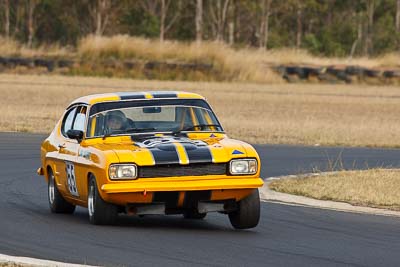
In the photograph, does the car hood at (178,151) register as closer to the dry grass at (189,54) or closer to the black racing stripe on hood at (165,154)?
the black racing stripe on hood at (165,154)

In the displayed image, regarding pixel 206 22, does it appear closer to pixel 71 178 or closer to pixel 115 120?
pixel 115 120

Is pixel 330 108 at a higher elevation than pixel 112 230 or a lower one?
lower

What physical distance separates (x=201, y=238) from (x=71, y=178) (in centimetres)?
190

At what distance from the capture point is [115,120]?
41.9 feet

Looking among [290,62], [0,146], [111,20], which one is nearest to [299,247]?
[0,146]

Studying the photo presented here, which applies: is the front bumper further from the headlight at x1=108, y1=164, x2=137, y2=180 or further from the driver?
the driver

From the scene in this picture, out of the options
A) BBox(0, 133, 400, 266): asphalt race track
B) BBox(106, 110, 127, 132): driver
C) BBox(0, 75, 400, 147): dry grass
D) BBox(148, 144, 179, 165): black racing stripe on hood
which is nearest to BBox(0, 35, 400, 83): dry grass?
BBox(0, 75, 400, 147): dry grass

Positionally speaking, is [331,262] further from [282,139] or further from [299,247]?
[282,139]

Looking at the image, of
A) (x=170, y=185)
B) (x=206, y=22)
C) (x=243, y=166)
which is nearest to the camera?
(x=170, y=185)

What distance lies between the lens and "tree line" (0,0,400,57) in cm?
7669

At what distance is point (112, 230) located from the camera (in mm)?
11773

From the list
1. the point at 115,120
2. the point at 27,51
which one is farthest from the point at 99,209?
the point at 27,51

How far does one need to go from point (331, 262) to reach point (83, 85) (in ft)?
111

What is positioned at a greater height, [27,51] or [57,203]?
[57,203]
